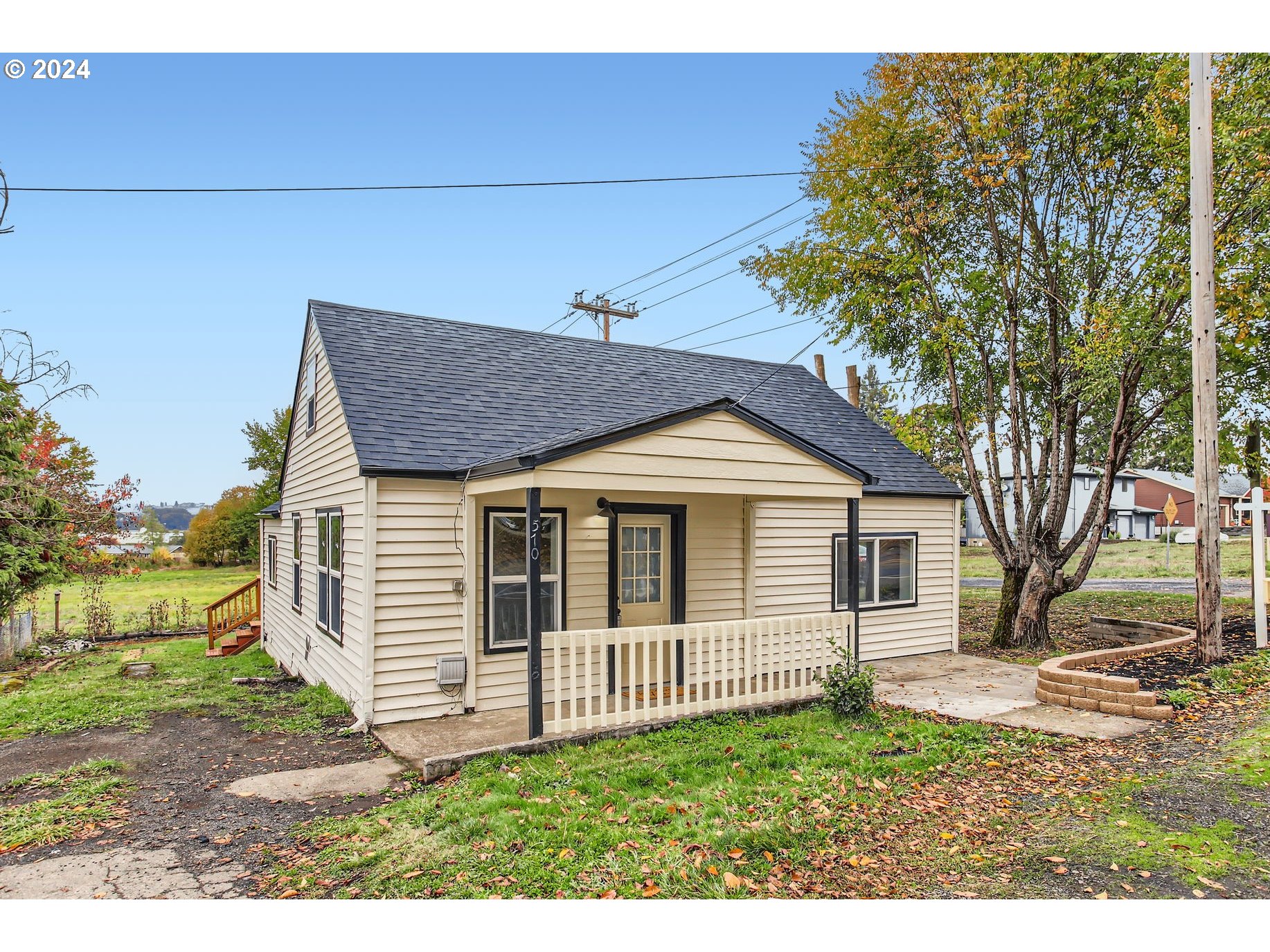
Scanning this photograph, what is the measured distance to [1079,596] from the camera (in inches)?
Answer: 745

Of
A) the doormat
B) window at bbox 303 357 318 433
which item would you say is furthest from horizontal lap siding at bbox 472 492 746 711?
window at bbox 303 357 318 433

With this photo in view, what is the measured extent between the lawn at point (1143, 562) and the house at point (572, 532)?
16.6 meters

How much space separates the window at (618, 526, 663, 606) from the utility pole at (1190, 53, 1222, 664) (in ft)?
21.4

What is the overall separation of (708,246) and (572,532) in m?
10.9

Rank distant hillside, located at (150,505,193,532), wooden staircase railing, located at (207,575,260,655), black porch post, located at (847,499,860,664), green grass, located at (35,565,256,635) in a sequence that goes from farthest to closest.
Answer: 1. distant hillside, located at (150,505,193,532)
2. green grass, located at (35,565,256,635)
3. wooden staircase railing, located at (207,575,260,655)
4. black porch post, located at (847,499,860,664)

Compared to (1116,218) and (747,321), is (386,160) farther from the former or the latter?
(747,321)

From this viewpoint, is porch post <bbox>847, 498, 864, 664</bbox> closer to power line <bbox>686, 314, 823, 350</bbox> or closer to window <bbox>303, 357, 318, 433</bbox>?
power line <bbox>686, 314, 823, 350</bbox>

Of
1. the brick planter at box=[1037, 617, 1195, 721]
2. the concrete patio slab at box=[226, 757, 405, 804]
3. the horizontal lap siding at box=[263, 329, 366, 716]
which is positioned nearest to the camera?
the concrete patio slab at box=[226, 757, 405, 804]

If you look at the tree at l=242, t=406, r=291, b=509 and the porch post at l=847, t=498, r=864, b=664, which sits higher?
the tree at l=242, t=406, r=291, b=509

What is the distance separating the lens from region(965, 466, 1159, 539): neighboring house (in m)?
43.0

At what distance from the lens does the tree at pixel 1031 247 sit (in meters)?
9.99

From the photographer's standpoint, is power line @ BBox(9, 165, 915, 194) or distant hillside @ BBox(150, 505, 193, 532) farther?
distant hillside @ BBox(150, 505, 193, 532)

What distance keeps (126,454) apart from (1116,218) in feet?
62.9

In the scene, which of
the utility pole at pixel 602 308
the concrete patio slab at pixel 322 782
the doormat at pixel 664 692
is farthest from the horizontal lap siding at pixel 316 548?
the utility pole at pixel 602 308
